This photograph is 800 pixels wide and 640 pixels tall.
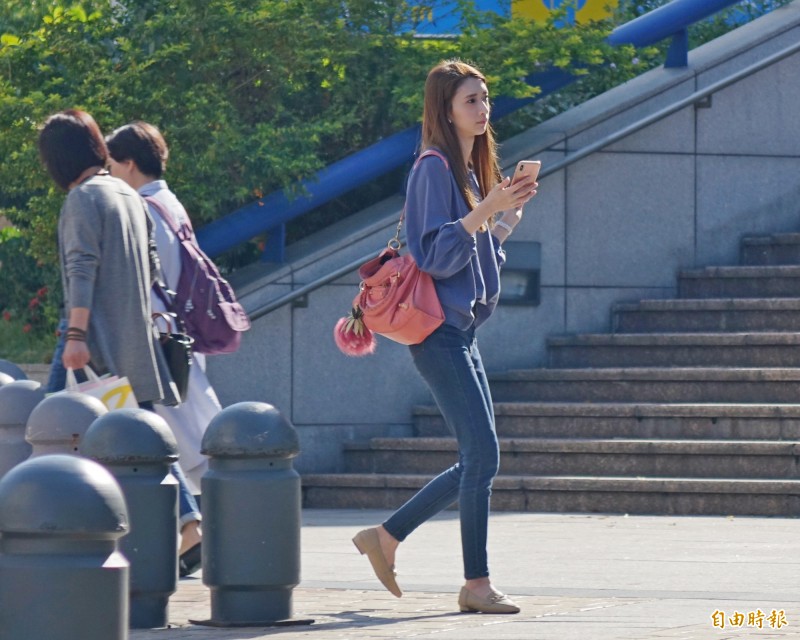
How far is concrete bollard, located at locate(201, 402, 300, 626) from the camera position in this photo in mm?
5809

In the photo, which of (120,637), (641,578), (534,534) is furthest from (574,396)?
(120,637)

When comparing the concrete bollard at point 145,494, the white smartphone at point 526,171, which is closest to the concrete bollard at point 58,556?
the concrete bollard at point 145,494

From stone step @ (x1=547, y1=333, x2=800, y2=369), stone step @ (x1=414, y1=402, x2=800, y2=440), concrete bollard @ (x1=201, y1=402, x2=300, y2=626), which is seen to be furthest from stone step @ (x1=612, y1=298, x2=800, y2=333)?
concrete bollard @ (x1=201, y1=402, x2=300, y2=626)

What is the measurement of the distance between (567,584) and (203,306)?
198 cm

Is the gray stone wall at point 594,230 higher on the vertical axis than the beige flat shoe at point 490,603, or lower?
higher

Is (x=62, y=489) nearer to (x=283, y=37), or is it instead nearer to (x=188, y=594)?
(x=188, y=594)

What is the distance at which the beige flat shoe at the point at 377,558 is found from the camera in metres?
6.32

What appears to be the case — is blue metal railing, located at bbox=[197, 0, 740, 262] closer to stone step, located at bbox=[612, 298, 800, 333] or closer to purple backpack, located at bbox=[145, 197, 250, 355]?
stone step, located at bbox=[612, 298, 800, 333]

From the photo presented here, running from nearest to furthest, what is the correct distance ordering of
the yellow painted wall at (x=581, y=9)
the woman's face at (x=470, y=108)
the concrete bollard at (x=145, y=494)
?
1. the concrete bollard at (x=145, y=494)
2. the woman's face at (x=470, y=108)
3. the yellow painted wall at (x=581, y=9)

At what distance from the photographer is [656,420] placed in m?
10.4

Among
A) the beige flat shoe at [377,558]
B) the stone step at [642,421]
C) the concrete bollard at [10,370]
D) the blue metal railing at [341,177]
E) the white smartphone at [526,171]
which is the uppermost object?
the blue metal railing at [341,177]

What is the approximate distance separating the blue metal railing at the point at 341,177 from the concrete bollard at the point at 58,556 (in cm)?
743

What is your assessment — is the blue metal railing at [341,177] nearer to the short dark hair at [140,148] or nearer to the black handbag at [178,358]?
the short dark hair at [140,148]

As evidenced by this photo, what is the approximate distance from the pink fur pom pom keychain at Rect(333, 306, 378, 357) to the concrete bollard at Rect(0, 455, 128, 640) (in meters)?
2.85
